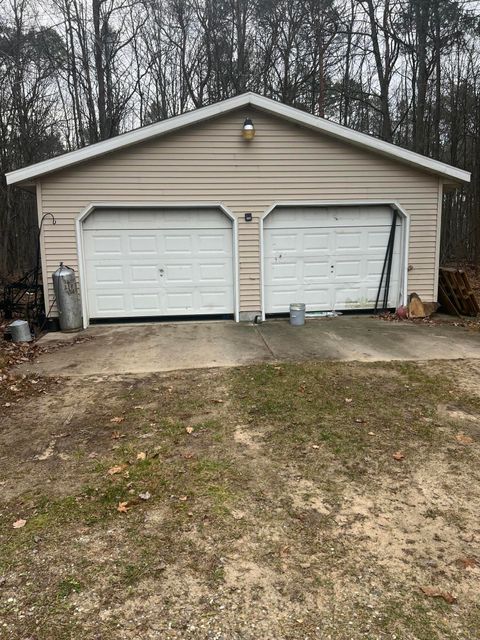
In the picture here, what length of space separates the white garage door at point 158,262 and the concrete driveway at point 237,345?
477mm

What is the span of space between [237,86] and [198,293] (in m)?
11.6

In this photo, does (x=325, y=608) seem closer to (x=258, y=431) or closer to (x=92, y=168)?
(x=258, y=431)

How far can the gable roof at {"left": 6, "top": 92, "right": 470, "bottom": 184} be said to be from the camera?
822 cm

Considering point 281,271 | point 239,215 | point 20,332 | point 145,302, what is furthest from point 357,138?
point 20,332

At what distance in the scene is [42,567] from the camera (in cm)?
248

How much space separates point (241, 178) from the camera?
8.91 metres

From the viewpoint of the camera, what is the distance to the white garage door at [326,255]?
9.27 meters

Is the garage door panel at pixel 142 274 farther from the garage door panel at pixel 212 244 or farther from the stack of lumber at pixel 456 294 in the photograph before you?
the stack of lumber at pixel 456 294

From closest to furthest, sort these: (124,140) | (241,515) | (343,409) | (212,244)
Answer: (241,515)
(343,409)
(124,140)
(212,244)

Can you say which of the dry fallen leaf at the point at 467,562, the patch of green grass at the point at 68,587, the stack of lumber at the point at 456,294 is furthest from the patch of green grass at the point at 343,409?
the stack of lumber at the point at 456,294

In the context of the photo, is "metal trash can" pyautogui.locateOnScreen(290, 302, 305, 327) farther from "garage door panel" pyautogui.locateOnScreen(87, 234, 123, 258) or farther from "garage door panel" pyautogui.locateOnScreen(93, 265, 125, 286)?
"garage door panel" pyautogui.locateOnScreen(87, 234, 123, 258)

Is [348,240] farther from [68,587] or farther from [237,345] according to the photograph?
[68,587]

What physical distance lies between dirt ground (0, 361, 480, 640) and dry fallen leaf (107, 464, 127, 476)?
0.06 ft

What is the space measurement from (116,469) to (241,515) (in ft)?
3.68
